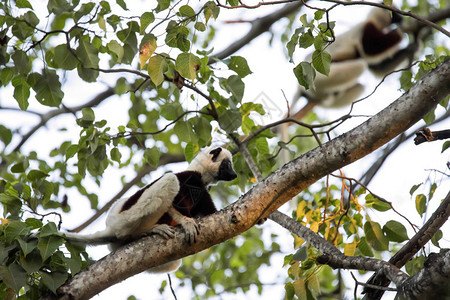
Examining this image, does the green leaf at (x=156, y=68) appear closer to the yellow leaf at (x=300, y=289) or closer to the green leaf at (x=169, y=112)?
the green leaf at (x=169, y=112)

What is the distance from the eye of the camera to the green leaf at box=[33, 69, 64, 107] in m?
3.66

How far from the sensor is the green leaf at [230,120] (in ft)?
13.8

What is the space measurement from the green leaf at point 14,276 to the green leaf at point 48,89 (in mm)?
1317

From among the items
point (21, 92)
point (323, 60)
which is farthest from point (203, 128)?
point (21, 92)

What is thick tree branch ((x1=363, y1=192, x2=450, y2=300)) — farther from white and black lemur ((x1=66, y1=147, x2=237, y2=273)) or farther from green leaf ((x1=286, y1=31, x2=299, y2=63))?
green leaf ((x1=286, y1=31, x2=299, y2=63))

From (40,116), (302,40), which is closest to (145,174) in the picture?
(40,116)

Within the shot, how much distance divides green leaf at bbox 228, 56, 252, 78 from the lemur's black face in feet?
4.87

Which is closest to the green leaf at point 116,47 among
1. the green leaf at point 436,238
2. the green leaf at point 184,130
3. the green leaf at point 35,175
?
the green leaf at point 184,130

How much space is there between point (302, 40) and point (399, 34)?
5.88 metres

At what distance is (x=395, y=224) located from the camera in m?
3.66

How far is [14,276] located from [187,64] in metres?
1.74

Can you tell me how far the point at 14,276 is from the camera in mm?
2893

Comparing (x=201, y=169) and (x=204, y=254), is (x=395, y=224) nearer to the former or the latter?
(x=201, y=169)

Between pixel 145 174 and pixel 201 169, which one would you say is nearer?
pixel 201 169
